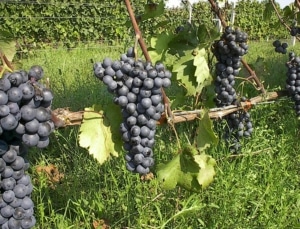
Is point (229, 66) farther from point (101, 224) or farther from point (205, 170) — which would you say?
point (101, 224)

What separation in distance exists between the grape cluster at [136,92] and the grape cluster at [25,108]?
1.10ft

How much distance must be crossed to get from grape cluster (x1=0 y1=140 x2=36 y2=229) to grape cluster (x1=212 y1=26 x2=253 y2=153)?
1.34 metres

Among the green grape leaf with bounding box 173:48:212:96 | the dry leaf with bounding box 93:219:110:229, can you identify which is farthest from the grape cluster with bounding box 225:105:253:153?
the dry leaf with bounding box 93:219:110:229

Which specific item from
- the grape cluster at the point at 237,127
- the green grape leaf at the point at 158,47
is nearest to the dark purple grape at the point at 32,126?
the green grape leaf at the point at 158,47

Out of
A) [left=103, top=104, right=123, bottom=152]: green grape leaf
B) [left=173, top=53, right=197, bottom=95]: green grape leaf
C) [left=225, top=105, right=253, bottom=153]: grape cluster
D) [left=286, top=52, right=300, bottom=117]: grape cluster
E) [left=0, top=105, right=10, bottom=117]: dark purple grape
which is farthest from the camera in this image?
[left=286, top=52, right=300, bottom=117]: grape cluster

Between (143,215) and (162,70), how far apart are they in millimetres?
915

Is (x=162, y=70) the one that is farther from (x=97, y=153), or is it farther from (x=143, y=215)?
(x=143, y=215)

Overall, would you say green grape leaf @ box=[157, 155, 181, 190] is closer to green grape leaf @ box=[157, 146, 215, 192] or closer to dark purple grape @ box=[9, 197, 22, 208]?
green grape leaf @ box=[157, 146, 215, 192]

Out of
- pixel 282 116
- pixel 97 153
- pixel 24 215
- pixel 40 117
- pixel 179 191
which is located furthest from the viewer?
pixel 282 116

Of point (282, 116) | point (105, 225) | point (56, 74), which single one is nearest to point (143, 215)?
point (105, 225)

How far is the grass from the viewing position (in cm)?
226

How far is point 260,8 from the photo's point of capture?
Result: 16688 millimetres

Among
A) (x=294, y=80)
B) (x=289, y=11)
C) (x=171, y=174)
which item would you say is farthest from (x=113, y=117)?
(x=289, y=11)

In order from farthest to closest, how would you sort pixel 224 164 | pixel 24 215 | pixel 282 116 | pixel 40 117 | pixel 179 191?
pixel 282 116
pixel 224 164
pixel 179 191
pixel 24 215
pixel 40 117
